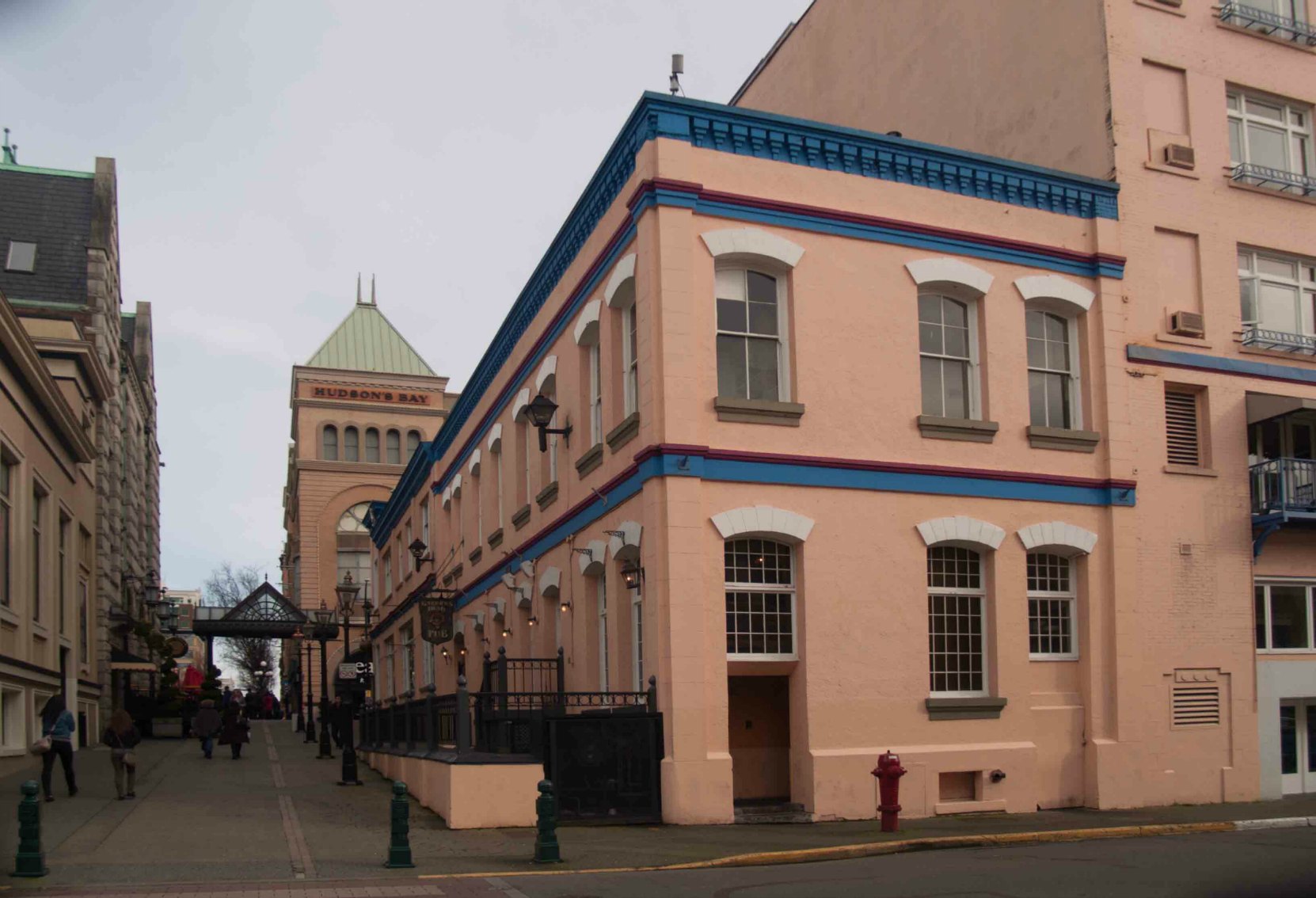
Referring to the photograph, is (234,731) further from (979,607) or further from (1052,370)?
(1052,370)

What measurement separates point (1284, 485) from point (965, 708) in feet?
22.9

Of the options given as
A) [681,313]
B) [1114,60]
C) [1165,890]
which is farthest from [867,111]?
[1165,890]

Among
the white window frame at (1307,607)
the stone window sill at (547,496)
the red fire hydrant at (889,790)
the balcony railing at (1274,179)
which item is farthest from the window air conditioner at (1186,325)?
the stone window sill at (547,496)

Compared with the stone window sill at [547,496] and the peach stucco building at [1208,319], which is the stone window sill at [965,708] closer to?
the peach stucco building at [1208,319]

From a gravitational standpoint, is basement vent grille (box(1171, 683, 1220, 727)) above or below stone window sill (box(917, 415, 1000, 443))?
below

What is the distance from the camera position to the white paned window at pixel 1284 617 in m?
21.8

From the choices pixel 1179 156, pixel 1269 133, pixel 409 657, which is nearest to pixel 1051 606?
pixel 1179 156

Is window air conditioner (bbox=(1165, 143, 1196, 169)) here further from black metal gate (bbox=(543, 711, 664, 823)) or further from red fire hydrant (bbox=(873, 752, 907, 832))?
black metal gate (bbox=(543, 711, 664, 823))

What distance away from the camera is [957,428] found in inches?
779

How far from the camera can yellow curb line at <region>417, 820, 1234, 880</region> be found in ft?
44.8

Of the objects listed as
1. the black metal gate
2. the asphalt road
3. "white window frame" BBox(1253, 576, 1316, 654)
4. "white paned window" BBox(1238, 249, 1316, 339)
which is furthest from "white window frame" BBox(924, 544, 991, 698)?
"white paned window" BBox(1238, 249, 1316, 339)

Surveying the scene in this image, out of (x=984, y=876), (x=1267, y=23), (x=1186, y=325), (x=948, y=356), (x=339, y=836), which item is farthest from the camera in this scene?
(x=1267, y=23)

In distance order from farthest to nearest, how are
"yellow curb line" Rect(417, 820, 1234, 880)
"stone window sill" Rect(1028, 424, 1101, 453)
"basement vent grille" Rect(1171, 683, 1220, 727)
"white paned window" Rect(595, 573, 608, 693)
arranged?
→ "white paned window" Rect(595, 573, 608, 693) → "basement vent grille" Rect(1171, 683, 1220, 727) → "stone window sill" Rect(1028, 424, 1101, 453) → "yellow curb line" Rect(417, 820, 1234, 880)

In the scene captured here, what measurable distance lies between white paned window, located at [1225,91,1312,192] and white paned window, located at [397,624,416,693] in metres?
27.7
